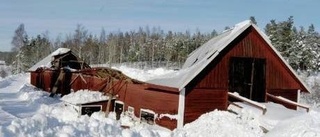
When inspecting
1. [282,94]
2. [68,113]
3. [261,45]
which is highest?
[261,45]

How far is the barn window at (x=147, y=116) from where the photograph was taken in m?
20.7

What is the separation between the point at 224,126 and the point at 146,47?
90.8 m

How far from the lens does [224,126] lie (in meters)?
16.4

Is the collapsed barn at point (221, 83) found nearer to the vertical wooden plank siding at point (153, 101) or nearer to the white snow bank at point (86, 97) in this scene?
the vertical wooden plank siding at point (153, 101)

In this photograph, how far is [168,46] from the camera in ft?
338

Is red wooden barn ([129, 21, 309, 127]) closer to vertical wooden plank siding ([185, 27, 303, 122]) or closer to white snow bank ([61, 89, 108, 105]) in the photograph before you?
vertical wooden plank siding ([185, 27, 303, 122])

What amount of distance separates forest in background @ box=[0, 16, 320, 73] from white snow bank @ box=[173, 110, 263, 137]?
188 feet

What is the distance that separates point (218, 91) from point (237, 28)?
3250 millimetres

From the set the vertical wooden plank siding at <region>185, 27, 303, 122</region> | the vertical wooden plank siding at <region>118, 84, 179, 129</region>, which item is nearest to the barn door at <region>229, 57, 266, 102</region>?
the vertical wooden plank siding at <region>185, 27, 303, 122</region>

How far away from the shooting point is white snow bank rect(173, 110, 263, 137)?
15.7 metres

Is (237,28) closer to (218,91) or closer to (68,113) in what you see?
(218,91)

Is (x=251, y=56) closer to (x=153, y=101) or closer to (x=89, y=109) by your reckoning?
(x=153, y=101)

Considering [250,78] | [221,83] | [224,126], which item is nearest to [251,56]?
[250,78]

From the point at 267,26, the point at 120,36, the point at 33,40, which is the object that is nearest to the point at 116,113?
the point at 267,26
